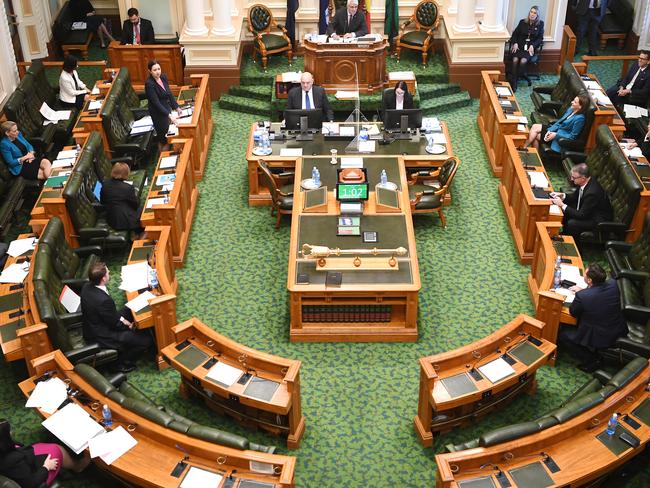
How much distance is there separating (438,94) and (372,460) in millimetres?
7999

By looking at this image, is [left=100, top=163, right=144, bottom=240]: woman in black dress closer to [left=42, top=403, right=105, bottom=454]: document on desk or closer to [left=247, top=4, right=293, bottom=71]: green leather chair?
[left=42, top=403, right=105, bottom=454]: document on desk

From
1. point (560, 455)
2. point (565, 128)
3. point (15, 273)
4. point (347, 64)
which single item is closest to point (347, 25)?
point (347, 64)

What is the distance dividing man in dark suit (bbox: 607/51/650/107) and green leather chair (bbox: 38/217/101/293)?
27.4 feet

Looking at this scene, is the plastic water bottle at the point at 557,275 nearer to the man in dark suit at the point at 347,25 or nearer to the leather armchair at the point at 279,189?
the leather armchair at the point at 279,189

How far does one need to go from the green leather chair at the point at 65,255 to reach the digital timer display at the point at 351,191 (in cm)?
291

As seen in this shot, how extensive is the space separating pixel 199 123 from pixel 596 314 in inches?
254

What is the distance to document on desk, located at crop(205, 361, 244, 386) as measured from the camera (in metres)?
7.66

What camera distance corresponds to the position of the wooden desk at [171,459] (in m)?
6.60

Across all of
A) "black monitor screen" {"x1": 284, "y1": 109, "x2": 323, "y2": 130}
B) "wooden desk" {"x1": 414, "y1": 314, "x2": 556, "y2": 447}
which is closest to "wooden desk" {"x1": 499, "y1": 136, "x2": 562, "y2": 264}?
"wooden desk" {"x1": 414, "y1": 314, "x2": 556, "y2": 447}

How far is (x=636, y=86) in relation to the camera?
12914 millimetres

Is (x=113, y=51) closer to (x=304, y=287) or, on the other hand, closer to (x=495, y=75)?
(x=495, y=75)

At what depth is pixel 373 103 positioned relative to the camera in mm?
13508

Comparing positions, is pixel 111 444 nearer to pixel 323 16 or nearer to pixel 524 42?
pixel 323 16

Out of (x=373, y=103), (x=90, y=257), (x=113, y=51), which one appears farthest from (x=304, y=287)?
(x=113, y=51)
